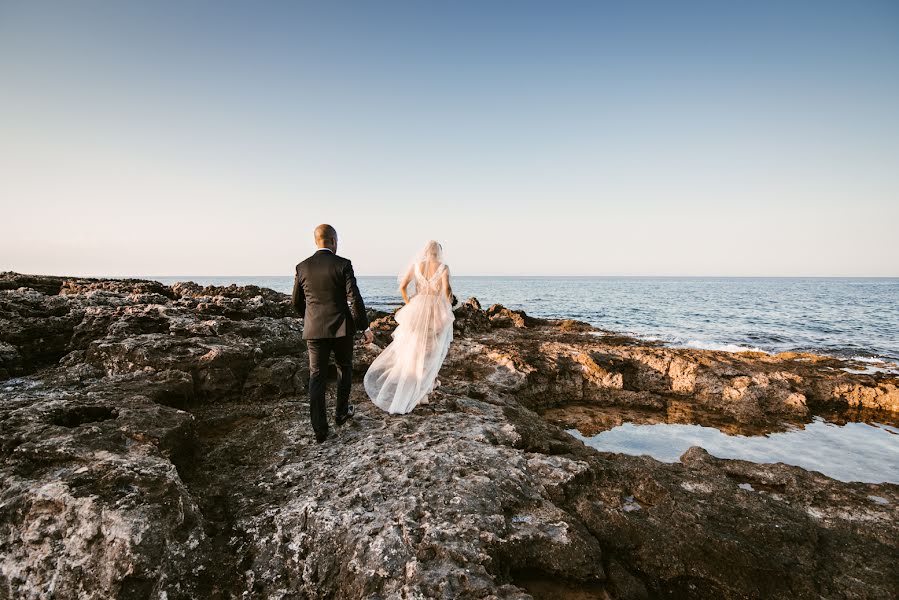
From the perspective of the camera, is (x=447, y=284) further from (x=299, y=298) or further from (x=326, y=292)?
(x=299, y=298)

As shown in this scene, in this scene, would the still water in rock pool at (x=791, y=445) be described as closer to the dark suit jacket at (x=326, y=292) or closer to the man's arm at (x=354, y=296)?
the man's arm at (x=354, y=296)

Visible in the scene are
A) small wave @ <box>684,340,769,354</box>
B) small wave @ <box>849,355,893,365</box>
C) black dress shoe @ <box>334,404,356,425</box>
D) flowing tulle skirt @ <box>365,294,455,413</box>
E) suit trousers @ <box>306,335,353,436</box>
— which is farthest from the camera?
small wave @ <box>684,340,769,354</box>

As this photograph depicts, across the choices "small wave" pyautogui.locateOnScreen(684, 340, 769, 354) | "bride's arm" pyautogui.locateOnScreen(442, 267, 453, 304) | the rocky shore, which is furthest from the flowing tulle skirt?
"small wave" pyautogui.locateOnScreen(684, 340, 769, 354)

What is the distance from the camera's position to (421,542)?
2.95m

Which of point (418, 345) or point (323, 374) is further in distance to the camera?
point (418, 345)

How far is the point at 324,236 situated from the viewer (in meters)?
5.07

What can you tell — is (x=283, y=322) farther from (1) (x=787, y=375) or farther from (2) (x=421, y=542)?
(1) (x=787, y=375)

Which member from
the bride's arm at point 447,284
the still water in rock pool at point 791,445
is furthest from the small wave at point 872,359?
the bride's arm at point 447,284

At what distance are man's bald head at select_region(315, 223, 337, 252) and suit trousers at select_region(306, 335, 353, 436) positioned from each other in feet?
4.09

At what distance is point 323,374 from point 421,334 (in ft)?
6.29

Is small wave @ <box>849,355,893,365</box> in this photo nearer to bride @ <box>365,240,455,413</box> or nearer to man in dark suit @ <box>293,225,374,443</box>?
bride @ <box>365,240,455,413</box>

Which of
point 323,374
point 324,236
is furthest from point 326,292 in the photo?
point 323,374

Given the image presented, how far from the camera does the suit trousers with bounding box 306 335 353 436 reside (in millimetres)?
4801

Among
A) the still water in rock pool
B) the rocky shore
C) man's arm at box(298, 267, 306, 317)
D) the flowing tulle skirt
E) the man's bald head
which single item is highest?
the man's bald head
